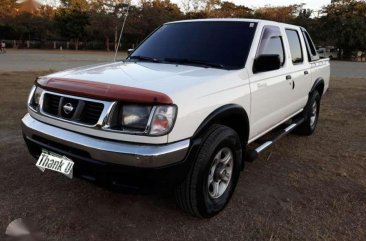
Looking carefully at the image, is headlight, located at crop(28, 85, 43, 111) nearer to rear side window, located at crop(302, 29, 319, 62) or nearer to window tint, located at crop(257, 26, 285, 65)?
window tint, located at crop(257, 26, 285, 65)

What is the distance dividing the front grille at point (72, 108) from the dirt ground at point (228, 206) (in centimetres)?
85

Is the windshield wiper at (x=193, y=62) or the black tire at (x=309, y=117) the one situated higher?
the windshield wiper at (x=193, y=62)

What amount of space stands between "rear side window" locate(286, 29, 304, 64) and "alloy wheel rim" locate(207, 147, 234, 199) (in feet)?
7.16

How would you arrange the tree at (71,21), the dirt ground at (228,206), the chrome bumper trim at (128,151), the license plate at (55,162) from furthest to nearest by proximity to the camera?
1. the tree at (71,21)
2. the dirt ground at (228,206)
3. the license plate at (55,162)
4. the chrome bumper trim at (128,151)

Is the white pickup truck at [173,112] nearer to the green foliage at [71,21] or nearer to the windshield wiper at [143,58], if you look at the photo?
the windshield wiper at [143,58]

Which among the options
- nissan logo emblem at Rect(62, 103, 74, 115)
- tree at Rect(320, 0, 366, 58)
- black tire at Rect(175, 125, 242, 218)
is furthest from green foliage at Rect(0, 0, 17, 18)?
black tire at Rect(175, 125, 242, 218)

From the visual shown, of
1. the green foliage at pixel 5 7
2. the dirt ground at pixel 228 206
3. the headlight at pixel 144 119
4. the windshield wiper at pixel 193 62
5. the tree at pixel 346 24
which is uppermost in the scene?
the green foliage at pixel 5 7

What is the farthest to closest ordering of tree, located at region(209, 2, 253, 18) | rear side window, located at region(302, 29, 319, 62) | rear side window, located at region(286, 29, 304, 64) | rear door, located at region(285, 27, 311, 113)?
tree, located at region(209, 2, 253, 18) < rear side window, located at region(302, 29, 319, 62) < rear side window, located at region(286, 29, 304, 64) < rear door, located at region(285, 27, 311, 113)

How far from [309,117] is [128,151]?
13.9 ft

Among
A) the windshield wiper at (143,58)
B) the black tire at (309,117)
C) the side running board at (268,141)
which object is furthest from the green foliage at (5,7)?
the side running board at (268,141)

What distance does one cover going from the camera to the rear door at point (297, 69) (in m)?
5.02

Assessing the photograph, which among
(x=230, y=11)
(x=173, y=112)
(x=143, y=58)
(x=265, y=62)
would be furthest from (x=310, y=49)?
(x=230, y=11)

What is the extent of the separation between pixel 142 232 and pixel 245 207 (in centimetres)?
108

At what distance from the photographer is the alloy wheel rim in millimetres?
3428
